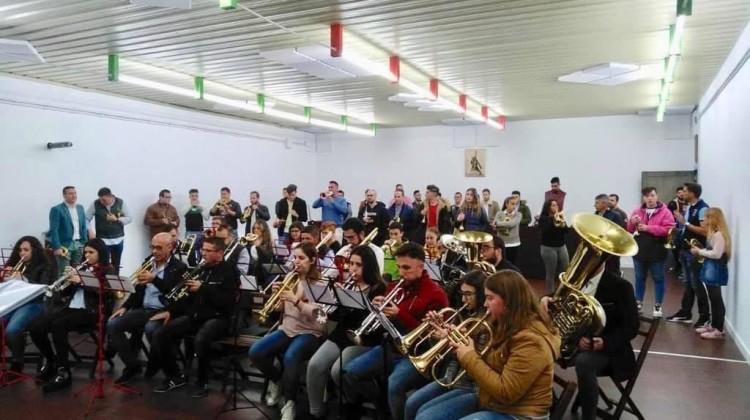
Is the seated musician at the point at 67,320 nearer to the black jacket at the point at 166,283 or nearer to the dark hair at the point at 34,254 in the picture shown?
the black jacket at the point at 166,283

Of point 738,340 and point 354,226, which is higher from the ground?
point 354,226

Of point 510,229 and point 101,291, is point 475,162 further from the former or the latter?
point 101,291

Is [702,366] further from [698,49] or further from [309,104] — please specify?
[309,104]

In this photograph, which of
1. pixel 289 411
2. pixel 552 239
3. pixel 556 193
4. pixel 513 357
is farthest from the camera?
pixel 556 193

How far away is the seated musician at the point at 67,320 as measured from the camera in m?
4.54

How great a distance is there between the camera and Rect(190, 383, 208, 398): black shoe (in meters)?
4.30

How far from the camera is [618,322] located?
340cm

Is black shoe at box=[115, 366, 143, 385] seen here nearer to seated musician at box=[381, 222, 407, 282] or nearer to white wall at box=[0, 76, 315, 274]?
seated musician at box=[381, 222, 407, 282]

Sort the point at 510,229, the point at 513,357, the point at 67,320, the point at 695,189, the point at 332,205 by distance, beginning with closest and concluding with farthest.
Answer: the point at 513,357
the point at 67,320
the point at 695,189
the point at 510,229
the point at 332,205

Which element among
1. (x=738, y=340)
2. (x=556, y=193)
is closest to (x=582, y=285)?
(x=738, y=340)

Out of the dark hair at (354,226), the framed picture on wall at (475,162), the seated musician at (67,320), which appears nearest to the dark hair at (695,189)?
the dark hair at (354,226)

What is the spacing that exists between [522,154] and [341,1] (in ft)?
29.1

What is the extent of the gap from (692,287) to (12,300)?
675 centimetres

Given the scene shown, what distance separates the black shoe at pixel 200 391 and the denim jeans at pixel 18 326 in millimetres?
1613
